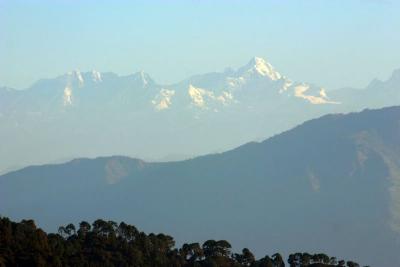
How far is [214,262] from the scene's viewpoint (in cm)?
15162

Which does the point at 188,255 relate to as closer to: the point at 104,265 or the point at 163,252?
the point at 163,252

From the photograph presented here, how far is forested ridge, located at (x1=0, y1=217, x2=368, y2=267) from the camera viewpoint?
461ft

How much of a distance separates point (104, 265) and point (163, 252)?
13430mm

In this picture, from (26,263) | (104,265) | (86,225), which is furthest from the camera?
(86,225)

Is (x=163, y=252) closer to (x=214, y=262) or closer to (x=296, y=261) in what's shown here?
(x=214, y=262)

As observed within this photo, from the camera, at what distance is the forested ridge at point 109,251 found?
140 metres

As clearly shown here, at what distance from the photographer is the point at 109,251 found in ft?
504

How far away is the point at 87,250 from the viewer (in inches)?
6048

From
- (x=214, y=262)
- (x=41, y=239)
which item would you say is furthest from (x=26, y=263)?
(x=214, y=262)

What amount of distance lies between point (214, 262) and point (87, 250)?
18.3 meters

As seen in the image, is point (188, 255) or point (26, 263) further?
point (188, 255)

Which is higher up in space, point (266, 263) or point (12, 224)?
point (12, 224)

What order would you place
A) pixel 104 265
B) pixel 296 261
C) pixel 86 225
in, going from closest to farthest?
pixel 104 265
pixel 296 261
pixel 86 225

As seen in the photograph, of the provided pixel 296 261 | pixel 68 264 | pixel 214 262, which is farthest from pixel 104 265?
pixel 296 261
